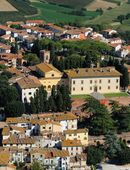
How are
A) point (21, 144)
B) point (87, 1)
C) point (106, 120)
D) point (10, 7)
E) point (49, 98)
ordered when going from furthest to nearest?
point (87, 1)
point (10, 7)
point (49, 98)
point (106, 120)
point (21, 144)

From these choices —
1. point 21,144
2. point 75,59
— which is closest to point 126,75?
point 75,59

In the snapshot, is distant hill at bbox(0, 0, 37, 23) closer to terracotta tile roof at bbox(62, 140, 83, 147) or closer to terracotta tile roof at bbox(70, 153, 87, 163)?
terracotta tile roof at bbox(62, 140, 83, 147)

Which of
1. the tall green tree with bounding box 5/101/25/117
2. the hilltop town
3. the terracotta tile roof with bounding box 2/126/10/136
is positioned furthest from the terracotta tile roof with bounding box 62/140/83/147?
the tall green tree with bounding box 5/101/25/117

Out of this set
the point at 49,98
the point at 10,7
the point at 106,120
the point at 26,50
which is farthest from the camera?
the point at 10,7

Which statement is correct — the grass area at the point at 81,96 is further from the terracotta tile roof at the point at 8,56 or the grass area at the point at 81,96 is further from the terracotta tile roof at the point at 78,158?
the terracotta tile roof at the point at 78,158

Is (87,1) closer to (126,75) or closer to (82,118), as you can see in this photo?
(126,75)

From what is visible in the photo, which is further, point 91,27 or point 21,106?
point 91,27

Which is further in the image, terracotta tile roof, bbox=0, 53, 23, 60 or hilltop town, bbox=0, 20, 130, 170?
terracotta tile roof, bbox=0, 53, 23, 60
